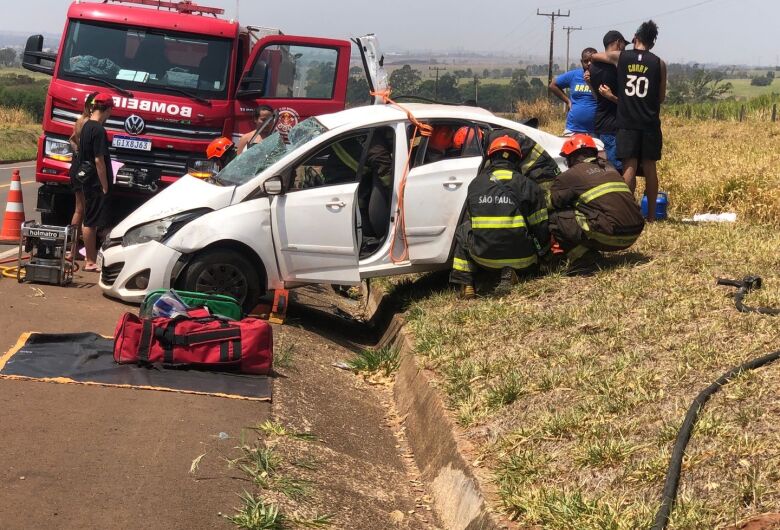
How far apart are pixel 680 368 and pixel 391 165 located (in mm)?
3937

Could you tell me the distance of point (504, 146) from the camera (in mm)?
9055

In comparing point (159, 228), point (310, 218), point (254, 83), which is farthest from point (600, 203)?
point (254, 83)

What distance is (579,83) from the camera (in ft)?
38.9

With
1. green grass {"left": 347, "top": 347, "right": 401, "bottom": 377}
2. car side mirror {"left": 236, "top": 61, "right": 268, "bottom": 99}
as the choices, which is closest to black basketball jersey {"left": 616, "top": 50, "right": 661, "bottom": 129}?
green grass {"left": 347, "top": 347, "right": 401, "bottom": 377}

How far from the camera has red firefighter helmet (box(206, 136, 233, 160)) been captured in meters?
11.8

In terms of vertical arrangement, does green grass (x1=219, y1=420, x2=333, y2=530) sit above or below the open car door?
below

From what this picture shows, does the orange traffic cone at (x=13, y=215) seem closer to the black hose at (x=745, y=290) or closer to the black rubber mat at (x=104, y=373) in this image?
the black rubber mat at (x=104, y=373)

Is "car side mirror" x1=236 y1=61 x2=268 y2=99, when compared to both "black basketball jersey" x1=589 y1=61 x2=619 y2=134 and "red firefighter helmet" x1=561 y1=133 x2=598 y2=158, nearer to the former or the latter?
"black basketball jersey" x1=589 y1=61 x2=619 y2=134

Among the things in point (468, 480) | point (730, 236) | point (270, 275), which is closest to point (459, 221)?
point (270, 275)

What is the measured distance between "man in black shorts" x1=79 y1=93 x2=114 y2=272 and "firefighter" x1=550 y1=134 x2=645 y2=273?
468 centimetres

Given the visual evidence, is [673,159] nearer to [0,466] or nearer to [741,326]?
[741,326]

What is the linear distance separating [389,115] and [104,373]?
12.3ft

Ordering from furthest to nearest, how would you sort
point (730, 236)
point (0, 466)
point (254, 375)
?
point (730, 236) < point (254, 375) < point (0, 466)

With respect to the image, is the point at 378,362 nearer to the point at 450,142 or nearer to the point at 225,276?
the point at 225,276
